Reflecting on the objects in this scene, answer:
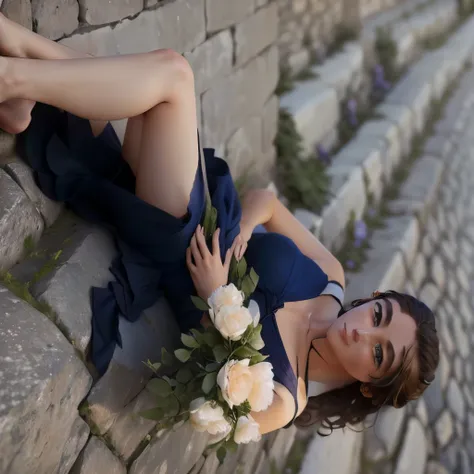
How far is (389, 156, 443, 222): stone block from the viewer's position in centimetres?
494

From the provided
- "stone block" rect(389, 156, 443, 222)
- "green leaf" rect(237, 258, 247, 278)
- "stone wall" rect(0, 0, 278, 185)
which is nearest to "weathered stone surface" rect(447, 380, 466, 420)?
"stone block" rect(389, 156, 443, 222)

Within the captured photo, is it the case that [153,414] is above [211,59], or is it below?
below

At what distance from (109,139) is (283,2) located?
10.3ft

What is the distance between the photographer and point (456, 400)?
4109 mm

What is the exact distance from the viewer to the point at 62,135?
1.78 meters

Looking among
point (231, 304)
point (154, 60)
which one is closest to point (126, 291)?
point (231, 304)

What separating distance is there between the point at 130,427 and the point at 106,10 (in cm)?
124

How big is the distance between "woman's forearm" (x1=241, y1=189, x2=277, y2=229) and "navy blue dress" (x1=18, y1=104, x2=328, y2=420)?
5.7 inches

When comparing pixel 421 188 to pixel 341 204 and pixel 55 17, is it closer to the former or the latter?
pixel 341 204

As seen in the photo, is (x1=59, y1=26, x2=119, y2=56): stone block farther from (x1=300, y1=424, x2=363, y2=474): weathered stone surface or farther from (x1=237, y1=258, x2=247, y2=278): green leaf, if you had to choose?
(x1=300, y1=424, x2=363, y2=474): weathered stone surface


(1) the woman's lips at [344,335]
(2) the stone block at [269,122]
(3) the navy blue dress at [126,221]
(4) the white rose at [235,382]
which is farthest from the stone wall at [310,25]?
(4) the white rose at [235,382]

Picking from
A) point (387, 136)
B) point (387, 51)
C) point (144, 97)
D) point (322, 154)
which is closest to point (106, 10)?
point (144, 97)

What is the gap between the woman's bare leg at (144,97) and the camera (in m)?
1.48

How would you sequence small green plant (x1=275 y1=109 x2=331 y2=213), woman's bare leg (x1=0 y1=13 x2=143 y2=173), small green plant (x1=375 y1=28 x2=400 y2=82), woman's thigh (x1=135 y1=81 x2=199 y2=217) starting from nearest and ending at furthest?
woman's bare leg (x1=0 y1=13 x2=143 y2=173), woman's thigh (x1=135 y1=81 x2=199 y2=217), small green plant (x1=275 y1=109 x2=331 y2=213), small green plant (x1=375 y1=28 x2=400 y2=82)
